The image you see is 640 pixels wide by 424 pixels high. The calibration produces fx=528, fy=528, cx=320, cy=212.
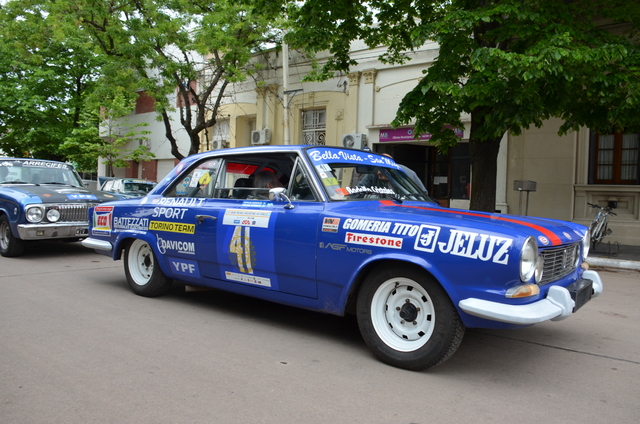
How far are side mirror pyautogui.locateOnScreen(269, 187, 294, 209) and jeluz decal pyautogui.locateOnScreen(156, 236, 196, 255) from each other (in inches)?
47.0

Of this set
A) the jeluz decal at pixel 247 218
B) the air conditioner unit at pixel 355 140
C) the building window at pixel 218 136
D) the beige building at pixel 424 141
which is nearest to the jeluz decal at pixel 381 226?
the jeluz decal at pixel 247 218

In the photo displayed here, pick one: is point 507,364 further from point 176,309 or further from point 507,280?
point 176,309

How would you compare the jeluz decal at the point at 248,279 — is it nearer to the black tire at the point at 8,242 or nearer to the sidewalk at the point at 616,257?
the black tire at the point at 8,242

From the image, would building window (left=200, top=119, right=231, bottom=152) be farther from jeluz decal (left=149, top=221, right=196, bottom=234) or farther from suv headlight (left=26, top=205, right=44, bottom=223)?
jeluz decal (left=149, top=221, right=196, bottom=234)

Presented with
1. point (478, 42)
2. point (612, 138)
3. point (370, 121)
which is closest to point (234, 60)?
point (370, 121)

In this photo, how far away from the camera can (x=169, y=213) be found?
556 cm

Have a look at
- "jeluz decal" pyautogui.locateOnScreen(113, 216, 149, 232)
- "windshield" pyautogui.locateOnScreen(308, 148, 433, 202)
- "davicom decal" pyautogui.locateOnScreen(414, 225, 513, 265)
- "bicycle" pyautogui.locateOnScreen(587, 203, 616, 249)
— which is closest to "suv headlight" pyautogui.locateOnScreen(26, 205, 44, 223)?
"jeluz decal" pyautogui.locateOnScreen(113, 216, 149, 232)

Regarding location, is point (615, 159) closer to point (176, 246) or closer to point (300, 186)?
point (300, 186)

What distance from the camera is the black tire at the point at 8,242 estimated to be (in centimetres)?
898

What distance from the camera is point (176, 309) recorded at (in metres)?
5.55

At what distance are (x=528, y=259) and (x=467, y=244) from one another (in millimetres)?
398

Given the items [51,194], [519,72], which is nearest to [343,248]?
[519,72]

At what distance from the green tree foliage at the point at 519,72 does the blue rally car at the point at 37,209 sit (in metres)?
5.96

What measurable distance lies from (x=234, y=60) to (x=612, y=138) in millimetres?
11491
